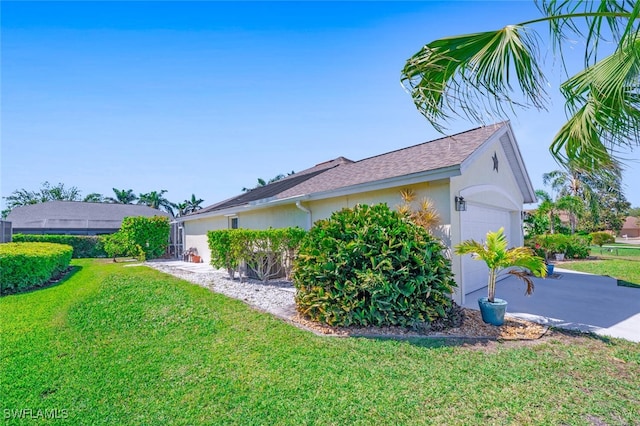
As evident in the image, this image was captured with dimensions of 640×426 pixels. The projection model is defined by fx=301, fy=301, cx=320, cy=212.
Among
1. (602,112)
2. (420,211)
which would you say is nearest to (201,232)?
(420,211)

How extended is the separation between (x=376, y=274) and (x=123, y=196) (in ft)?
176

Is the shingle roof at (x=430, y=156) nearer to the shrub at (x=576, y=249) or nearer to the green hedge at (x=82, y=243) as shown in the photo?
the shrub at (x=576, y=249)

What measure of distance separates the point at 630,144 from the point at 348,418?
204 inches

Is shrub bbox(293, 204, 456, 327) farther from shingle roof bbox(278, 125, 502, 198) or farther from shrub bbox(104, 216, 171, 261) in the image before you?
shrub bbox(104, 216, 171, 261)

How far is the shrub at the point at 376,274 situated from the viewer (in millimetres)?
5715

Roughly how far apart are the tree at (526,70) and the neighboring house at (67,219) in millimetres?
37107

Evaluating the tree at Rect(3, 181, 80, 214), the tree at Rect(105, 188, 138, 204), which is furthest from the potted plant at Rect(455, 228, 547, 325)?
the tree at Rect(3, 181, 80, 214)

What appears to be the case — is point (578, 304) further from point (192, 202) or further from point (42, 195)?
point (42, 195)

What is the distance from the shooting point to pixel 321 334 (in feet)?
18.4

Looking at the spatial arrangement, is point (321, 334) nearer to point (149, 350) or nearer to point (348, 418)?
point (348, 418)

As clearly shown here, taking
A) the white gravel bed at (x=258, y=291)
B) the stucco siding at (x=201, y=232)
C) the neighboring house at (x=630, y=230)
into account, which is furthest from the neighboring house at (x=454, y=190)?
the neighboring house at (x=630, y=230)

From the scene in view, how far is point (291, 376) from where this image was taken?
3.95 meters

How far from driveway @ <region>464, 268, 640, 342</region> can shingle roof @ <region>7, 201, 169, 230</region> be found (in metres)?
36.7

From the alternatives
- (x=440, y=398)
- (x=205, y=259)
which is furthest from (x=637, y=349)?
(x=205, y=259)
